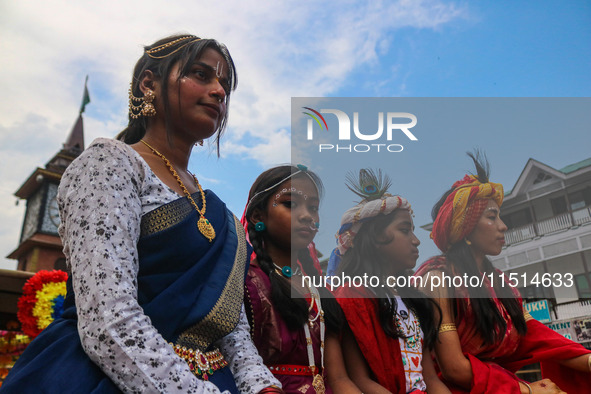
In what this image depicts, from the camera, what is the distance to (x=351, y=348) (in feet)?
9.96

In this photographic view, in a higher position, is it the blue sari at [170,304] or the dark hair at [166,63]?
the dark hair at [166,63]

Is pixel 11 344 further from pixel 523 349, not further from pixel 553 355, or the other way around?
pixel 553 355

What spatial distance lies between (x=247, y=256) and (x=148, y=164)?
1.78 ft

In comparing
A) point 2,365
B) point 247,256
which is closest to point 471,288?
point 247,256

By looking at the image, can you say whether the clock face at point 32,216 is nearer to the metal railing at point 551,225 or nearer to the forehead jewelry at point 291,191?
the metal railing at point 551,225

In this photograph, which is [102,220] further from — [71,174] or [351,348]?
[351,348]

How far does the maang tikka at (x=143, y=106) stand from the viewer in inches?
76.2

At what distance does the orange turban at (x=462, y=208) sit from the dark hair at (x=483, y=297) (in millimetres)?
62

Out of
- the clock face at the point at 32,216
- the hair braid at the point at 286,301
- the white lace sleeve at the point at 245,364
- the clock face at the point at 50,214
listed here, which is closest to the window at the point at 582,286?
the hair braid at the point at 286,301

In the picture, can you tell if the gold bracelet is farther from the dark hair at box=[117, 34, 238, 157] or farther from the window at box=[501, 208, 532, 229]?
the dark hair at box=[117, 34, 238, 157]

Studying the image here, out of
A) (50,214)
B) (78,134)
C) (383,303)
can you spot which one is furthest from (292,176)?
(78,134)

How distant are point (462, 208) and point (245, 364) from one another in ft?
8.87

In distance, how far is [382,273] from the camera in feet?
11.4

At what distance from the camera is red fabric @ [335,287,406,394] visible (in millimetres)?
2914
